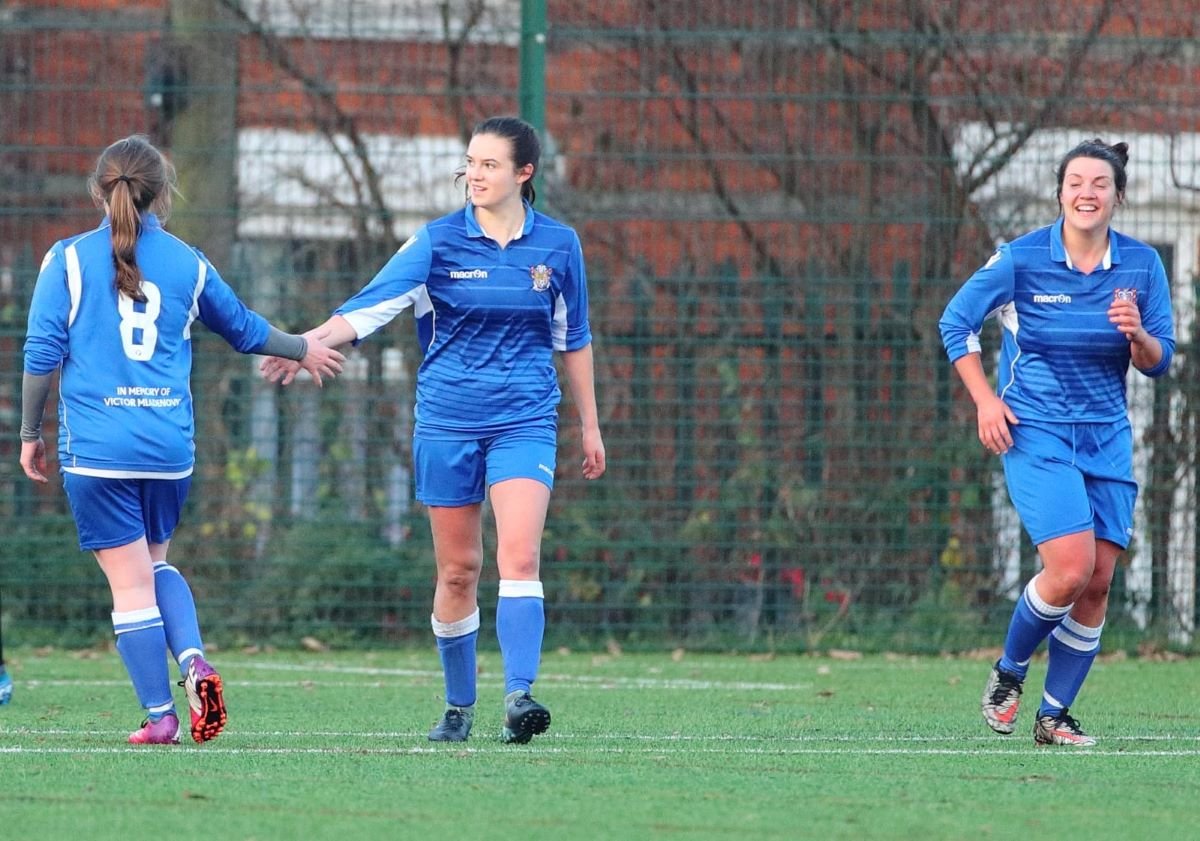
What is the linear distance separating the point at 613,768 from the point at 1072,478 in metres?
1.81

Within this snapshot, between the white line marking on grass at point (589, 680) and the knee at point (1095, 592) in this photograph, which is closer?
the knee at point (1095, 592)

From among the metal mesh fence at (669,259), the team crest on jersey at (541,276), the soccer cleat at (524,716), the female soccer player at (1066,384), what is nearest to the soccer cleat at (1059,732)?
the female soccer player at (1066,384)

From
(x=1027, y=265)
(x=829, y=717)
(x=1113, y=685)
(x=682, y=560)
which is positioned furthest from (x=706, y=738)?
(x=682, y=560)

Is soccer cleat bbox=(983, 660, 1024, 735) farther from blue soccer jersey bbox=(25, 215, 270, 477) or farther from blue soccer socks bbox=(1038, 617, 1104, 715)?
blue soccer jersey bbox=(25, 215, 270, 477)

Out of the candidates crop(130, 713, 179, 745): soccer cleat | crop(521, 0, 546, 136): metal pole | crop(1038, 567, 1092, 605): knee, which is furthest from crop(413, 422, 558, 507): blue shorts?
crop(521, 0, 546, 136): metal pole

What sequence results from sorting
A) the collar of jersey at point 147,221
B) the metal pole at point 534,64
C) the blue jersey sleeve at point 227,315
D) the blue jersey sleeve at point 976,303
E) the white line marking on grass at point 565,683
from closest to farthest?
1. the collar of jersey at point 147,221
2. the blue jersey sleeve at point 227,315
3. the blue jersey sleeve at point 976,303
4. the white line marking on grass at point 565,683
5. the metal pole at point 534,64

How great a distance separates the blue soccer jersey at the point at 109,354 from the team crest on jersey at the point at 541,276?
107 cm

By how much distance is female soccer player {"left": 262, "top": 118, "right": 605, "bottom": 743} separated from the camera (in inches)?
247

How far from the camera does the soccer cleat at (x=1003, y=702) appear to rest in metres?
6.47

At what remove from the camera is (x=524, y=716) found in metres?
6.02

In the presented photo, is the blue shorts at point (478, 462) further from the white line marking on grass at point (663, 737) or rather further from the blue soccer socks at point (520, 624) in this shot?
the white line marking on grass at point (663, 737)

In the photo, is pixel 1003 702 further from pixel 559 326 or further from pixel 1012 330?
pixel 559 326

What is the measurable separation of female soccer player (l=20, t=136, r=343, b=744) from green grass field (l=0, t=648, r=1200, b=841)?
31cm

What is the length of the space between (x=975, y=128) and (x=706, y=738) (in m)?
5.23
